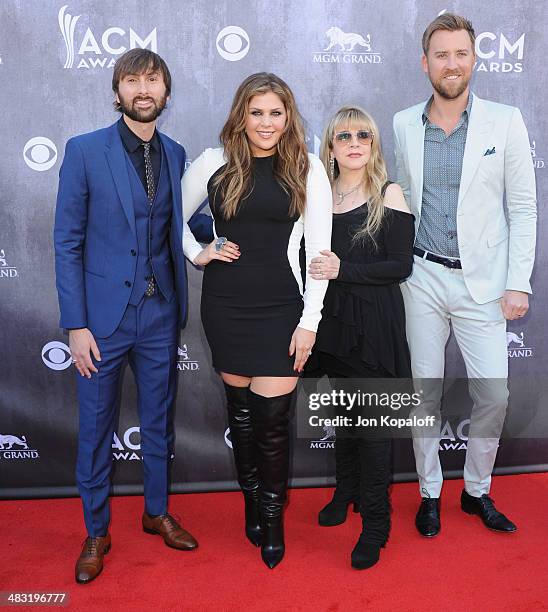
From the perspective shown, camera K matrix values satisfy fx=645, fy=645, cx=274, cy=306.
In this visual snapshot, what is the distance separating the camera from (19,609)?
230 cm

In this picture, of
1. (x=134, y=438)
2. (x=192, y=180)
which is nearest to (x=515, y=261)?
(x=192, y=180)

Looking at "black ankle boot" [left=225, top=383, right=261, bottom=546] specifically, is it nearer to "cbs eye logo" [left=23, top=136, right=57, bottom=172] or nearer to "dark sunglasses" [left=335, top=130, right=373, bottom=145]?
"dark sunglasses" [left=335, top=130, right=373, bottom=145]

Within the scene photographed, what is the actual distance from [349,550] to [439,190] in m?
1.55

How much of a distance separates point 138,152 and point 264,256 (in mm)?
626

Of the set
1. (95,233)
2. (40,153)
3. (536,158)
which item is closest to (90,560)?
(95,233)

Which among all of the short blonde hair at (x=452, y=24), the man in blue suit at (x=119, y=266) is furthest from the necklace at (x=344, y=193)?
the short blonde hair at (x=452, y=24)

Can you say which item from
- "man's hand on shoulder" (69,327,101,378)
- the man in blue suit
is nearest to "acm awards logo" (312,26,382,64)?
the man in blue suit

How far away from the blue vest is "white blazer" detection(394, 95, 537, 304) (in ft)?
3.41

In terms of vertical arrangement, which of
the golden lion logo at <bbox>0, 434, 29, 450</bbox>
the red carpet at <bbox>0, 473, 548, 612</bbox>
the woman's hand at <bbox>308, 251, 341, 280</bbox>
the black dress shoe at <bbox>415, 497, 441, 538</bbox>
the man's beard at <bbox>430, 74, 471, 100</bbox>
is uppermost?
the man's beard at <bbox>430, 74, 471, 100</bbox>

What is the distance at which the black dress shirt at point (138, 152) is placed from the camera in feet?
7.91

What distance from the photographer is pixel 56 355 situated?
3.27 meters

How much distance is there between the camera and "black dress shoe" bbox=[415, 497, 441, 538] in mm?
2814

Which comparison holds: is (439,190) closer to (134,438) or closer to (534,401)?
(534,401)

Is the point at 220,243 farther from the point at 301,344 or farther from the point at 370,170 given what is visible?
the point at 370,170
